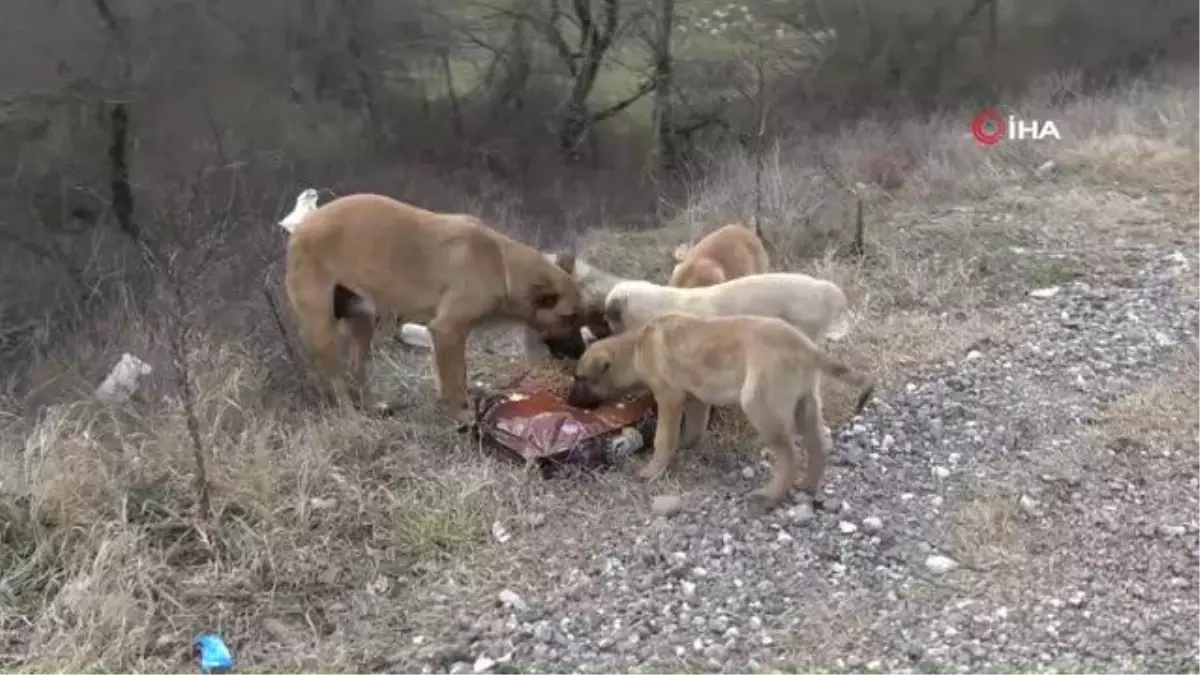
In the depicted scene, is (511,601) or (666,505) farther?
(666,505)

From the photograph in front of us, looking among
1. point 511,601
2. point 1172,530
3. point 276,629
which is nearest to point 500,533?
point 511,601

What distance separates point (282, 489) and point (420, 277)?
4.36 feet

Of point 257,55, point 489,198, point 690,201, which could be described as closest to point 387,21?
Answer: point 257,55

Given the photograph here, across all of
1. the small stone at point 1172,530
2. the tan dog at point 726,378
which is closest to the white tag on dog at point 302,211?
the tan dog at point 726,378

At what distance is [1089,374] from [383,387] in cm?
364

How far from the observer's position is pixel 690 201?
41.9ft

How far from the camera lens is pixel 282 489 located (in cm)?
573

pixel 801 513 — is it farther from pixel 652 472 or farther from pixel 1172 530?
pixel 1172 530

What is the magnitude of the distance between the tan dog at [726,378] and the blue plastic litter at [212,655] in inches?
77.7

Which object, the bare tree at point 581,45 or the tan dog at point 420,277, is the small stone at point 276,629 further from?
the bare tree at point 581,45

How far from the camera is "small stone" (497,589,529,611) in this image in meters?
5.09

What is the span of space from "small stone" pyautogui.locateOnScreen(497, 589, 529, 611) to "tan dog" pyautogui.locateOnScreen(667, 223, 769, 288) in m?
2.55

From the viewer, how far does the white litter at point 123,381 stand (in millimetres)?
7090

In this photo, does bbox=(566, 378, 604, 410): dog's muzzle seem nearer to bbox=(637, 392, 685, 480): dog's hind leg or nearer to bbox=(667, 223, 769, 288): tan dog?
bbox=(637, 392, 685, 480): dog's hind leg
